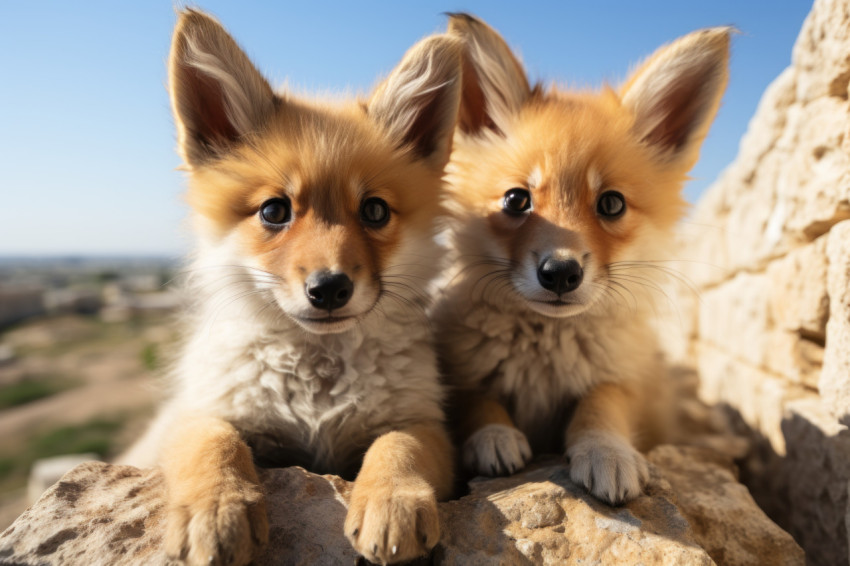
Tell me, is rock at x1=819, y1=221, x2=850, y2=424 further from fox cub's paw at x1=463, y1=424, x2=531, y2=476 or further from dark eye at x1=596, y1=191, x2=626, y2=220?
fox cub's paw at x1=463, y1=424, x2=531, y2=476

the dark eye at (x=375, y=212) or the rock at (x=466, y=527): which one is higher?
the dark eye at (x=375, y=212)

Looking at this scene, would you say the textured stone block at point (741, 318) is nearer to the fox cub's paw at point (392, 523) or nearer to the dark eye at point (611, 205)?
the dark eye at point (611, 205)

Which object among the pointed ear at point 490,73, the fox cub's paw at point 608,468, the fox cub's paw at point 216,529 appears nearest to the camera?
the fox cub's paw at point 216,529

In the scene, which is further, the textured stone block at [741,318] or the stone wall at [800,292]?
the textured stone block at [741,318]

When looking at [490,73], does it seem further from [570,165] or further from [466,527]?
[466,527]

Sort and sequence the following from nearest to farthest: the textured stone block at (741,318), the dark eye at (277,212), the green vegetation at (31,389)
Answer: the dark eye at (277,212)
the textured stone block at (741,318)
the green vegetation at (31,389)

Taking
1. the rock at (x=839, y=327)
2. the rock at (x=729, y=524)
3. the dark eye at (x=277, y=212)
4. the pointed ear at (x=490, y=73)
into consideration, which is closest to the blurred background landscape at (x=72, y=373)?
the dark eye at (x=277, y=212)

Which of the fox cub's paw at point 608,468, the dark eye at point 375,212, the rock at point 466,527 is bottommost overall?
the rock at point 466,527

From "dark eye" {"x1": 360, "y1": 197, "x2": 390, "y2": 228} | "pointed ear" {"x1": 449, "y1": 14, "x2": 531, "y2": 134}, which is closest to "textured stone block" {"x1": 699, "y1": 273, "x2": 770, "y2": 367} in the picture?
"pointed ear" {"x1": 449, "y1": 14, "x2": 531, "y2": 134}
